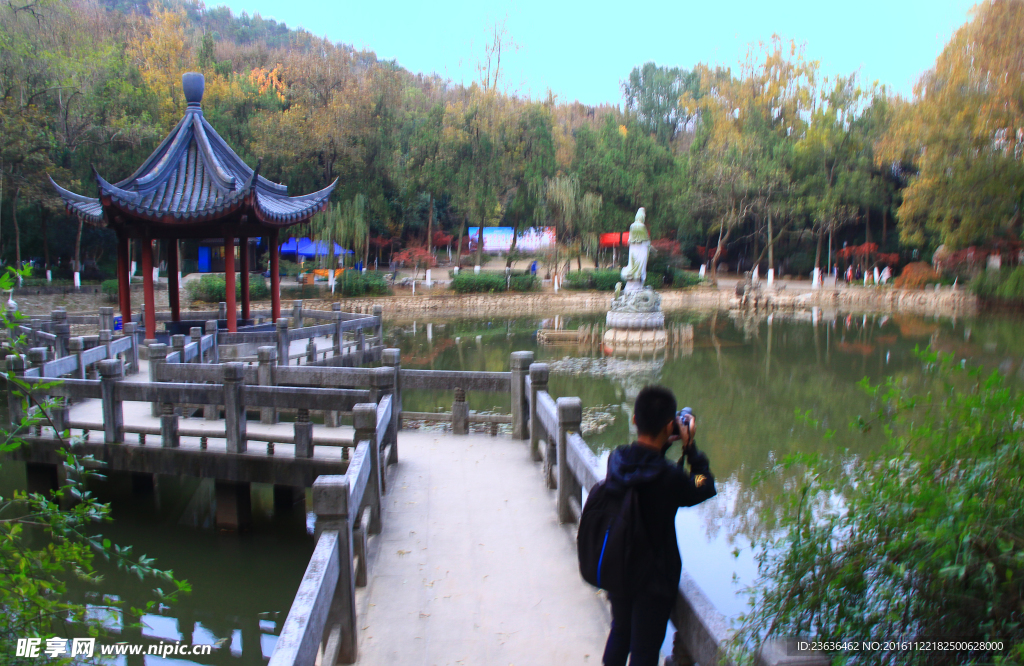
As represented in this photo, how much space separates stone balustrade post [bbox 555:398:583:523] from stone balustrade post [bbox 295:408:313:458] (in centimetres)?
302

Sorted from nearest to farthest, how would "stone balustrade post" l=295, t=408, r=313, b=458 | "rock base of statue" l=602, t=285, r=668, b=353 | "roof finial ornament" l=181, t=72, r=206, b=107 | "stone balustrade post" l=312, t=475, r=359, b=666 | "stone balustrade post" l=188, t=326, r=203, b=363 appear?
"stone balustrade post" l=312, t=475, r=359, b=666, "stone balustrade post" l=295, t=408, r=313, b=458, "stone balustrade post" l=188, t=326, r=203, b=363, "roof finial ornament" l=181, t=72, r=206, b=107, "rock base of statue" l=602, t=285, r=668, b=353

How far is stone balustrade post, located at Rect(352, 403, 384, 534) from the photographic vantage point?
4738 mm

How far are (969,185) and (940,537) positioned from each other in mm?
23196

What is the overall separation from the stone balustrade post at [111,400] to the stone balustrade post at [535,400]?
14.3 feet

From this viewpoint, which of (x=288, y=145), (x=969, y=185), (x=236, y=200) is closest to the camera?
(x=236, y=200)

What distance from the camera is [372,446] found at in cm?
479

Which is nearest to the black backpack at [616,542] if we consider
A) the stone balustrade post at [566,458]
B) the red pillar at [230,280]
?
the stone balustrade post at [566,458]

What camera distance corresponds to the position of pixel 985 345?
1881 centimetres

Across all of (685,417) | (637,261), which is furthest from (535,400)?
(637,261)

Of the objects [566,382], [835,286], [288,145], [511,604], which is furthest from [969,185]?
[288,145]

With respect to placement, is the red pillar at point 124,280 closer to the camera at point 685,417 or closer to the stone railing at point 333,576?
the stone railing at point 333,576

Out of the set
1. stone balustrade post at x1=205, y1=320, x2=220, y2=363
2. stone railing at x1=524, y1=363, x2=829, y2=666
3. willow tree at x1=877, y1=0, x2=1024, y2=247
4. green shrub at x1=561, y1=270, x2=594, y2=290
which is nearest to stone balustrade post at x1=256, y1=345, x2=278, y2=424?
stone balustrade post at x1=205, y1=320, x2=220, y2=363

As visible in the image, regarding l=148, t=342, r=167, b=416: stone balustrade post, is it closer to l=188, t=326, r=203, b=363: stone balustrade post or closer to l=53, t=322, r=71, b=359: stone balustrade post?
l=188, t=326, r=203, b=363: stone balustrade post

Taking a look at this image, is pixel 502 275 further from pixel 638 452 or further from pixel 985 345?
pixel 638 452
